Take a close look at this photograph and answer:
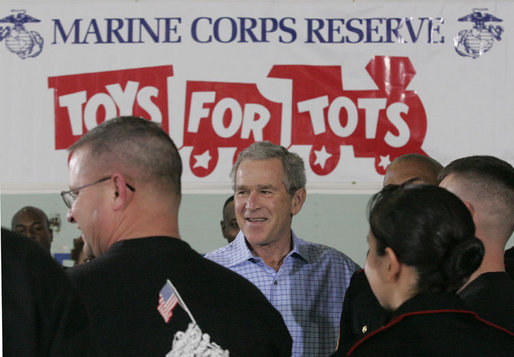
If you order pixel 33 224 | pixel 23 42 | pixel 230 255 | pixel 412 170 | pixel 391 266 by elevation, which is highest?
pixel 23 42

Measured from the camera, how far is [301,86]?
13.9 feet

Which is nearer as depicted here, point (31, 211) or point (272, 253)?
point (272, 253)

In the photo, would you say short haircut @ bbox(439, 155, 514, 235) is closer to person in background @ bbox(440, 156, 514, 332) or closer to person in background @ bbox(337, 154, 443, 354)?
person in background @ bbox(440, 156, 514, 332)

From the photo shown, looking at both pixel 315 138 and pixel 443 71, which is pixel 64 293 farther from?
pixel 443 71

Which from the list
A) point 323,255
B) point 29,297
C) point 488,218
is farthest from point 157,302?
point 323,255

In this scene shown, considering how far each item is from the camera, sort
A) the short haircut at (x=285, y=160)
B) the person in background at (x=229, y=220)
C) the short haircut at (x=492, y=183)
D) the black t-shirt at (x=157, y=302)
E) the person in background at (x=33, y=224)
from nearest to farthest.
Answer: the black t-shirt at (x=157, y=302) → the short haircut at (x=492, y=183) → the short haircut at (x=285, y=160) → the person in background at (x=229, y=220) → the person in background at (x=33, y=224)

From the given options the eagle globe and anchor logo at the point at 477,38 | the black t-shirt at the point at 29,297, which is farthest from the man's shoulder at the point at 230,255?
the eagle globe and anchor logo at the point at 477,38

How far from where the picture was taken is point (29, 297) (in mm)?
945

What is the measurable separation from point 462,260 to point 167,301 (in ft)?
1.93

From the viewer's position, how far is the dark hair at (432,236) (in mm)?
1380

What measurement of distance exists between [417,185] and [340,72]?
9.43 feet

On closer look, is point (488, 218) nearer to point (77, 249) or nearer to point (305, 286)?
point (305, 286)

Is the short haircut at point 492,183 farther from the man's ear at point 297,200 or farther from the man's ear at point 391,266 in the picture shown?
the man's ear at point 297,200

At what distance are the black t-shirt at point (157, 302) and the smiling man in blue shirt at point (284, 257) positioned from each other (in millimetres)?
1036
